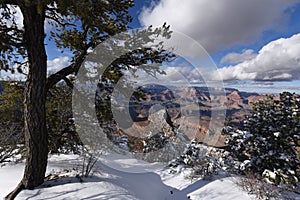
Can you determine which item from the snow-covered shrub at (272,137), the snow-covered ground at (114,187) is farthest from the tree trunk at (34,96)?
the snow-covered shrub at (272,137)

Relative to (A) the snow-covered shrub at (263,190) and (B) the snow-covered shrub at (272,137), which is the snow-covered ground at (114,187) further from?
(B) the snow-covered shrub at (272,137)

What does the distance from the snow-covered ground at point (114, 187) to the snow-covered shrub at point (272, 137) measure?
6.06 feet

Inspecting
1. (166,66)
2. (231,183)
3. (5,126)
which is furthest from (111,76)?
(231,183)

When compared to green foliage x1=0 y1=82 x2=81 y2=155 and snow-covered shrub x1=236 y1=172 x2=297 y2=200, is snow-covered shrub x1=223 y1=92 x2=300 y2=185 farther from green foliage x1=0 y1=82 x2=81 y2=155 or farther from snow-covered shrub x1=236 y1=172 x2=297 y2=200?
green foliage x1=0 y1=82 x2=81 y2=155

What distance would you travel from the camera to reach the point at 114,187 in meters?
4.56

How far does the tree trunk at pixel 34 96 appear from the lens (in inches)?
154

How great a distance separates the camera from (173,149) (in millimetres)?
13242

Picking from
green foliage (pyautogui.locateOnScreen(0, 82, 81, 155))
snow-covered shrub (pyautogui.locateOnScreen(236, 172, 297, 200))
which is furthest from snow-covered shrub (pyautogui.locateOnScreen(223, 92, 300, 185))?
green foliage (pyautogui.locateOnScreen(0, 82, 81, 155))

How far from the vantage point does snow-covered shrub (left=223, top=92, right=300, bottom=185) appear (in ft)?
24.5

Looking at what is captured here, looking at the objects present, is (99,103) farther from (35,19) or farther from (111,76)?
(35,19)

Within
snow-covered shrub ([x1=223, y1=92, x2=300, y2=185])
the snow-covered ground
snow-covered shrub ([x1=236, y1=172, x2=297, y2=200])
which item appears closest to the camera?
the snow-covered ground

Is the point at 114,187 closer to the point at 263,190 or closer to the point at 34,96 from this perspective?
the point at 34,96

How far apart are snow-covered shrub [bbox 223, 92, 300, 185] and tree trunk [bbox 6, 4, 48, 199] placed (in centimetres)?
741

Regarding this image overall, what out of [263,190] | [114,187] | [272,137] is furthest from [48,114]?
[272,137]
